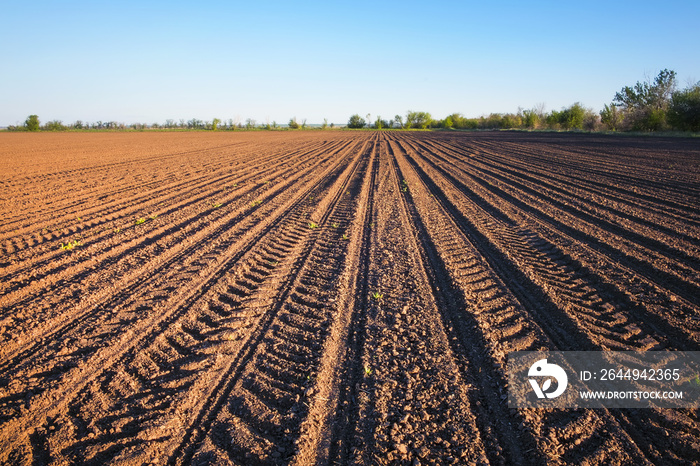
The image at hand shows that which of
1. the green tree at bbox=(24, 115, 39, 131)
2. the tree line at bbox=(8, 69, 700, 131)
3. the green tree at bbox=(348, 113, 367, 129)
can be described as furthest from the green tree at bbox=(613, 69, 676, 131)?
the green tree at bbox=(24, 115, 39, 131)

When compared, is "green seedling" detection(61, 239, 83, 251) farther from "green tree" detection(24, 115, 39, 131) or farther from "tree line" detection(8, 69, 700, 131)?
"green tree" detection(24, 115, 39, 131)

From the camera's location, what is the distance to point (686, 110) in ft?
118

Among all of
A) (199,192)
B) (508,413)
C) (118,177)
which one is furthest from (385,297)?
(118,177)

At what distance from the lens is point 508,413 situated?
318 centimetres

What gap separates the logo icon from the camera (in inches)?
135

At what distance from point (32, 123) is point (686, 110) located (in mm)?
105059

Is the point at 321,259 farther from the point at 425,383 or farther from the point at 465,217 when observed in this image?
the point at 465,217

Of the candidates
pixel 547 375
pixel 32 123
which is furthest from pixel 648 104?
pixel 32 123

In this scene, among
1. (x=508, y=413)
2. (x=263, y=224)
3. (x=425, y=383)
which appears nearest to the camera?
(x=508, y=413)

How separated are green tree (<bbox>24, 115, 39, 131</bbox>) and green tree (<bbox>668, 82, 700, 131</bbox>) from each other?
104m

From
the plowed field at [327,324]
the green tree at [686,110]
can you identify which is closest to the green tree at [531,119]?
the green tree at [686,110]

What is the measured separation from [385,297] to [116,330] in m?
3.46

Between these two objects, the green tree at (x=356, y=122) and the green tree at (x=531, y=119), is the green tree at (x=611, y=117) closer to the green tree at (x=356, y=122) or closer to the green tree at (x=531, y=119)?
the green tree at (x=531, y=119)

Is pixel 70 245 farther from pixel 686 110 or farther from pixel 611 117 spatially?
pixel 611 117
